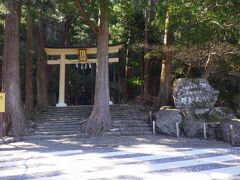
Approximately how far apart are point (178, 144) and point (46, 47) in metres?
11.5

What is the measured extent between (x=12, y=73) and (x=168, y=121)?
20.8 feet

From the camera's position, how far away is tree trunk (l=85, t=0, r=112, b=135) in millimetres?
15094

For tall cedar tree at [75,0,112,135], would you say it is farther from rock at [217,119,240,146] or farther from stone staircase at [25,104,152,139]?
rock at [217,119,240,146]

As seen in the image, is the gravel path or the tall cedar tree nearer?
the gravel path

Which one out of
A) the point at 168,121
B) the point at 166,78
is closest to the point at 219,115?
the point at 168,121

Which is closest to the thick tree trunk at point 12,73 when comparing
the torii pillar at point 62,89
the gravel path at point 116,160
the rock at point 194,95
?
the gravel path at point 116,160

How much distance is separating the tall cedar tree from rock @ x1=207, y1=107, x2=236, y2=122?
4.06m

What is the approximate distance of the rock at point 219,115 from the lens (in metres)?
15.4

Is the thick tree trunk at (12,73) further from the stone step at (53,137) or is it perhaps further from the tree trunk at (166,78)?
the tree trunk at (166,78)

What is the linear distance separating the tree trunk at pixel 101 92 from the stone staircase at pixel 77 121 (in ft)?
1.28

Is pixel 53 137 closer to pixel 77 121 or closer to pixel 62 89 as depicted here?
pixel 77 121

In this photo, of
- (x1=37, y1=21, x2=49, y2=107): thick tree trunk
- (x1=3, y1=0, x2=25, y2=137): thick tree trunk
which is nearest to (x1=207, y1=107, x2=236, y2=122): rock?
(x1=3, y1=0, x2=25, y2=137): thick tree trunk

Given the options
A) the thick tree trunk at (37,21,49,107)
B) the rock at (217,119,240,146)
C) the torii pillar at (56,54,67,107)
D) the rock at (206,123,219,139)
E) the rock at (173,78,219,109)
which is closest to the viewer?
the rock at (217,119,240,146)

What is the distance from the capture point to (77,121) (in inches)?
682
